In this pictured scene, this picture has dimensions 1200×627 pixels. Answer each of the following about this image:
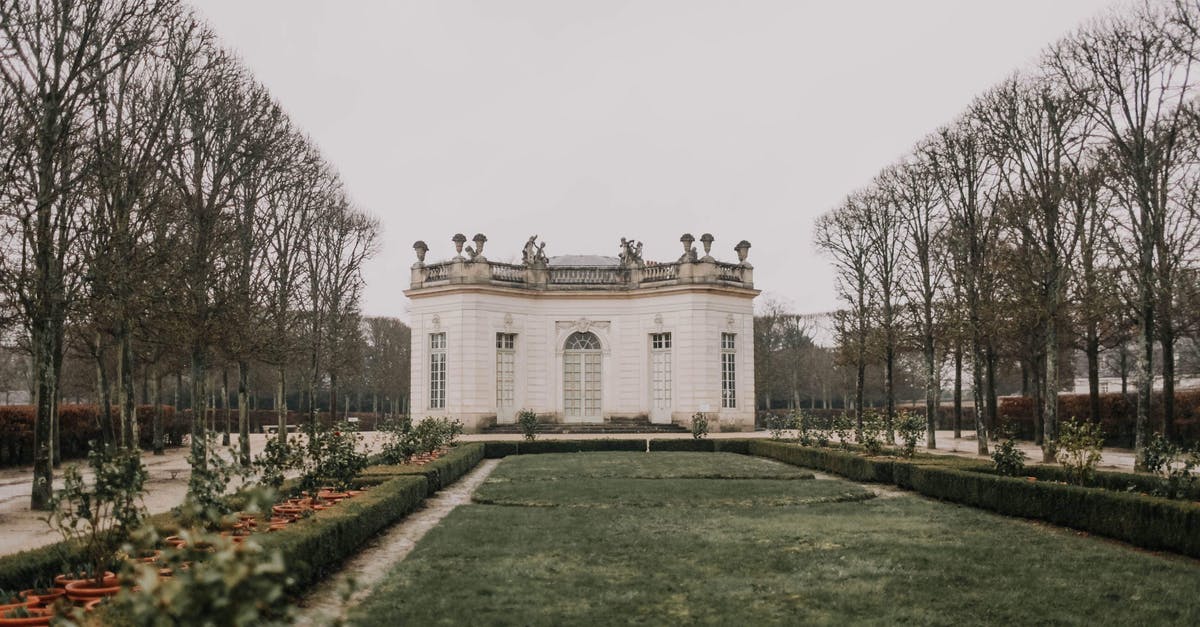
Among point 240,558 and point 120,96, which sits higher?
point 120,96

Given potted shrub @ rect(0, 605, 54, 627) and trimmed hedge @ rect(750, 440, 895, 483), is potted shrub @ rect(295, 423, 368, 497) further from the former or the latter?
trimmed hedge @ rect(750, 440, 895, 483)

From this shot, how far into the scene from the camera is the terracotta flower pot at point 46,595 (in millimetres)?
6461

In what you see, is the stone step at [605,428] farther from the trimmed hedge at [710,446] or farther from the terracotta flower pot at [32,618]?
the terracotta flower pot at [32,618]

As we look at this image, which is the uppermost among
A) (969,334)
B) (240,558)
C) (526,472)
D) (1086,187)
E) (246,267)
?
(1086,187)

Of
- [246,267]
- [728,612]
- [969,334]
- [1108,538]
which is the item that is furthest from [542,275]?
[728,612]

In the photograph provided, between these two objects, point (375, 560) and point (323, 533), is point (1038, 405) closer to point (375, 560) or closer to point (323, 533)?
point (375, 560)

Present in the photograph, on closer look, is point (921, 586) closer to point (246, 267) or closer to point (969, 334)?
point (969, 334)

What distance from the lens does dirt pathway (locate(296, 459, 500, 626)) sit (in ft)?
24.9

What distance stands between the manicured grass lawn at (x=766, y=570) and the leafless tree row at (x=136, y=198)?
10.0ft

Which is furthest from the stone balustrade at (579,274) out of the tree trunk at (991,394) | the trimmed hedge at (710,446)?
the tree trunk at (991,394)

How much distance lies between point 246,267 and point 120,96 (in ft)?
19.0

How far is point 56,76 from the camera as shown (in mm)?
13594

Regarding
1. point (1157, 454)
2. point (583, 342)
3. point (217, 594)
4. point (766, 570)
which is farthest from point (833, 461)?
point (217, 594)

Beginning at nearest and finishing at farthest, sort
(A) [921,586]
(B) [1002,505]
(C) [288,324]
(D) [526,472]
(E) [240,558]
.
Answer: (E) [240,558], (A) [921,586], (B) [1002,505], (D) [526,472], (C) [288,324]
